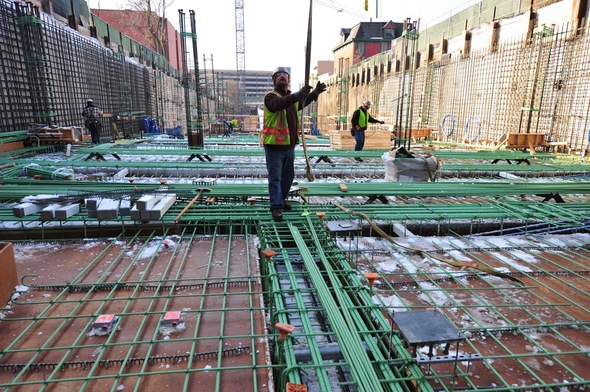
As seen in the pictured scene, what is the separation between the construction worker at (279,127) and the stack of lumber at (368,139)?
7.97 metres

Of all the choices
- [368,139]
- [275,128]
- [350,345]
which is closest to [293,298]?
[350,345]

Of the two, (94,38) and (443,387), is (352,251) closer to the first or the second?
(443,387)

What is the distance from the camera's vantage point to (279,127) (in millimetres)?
3682

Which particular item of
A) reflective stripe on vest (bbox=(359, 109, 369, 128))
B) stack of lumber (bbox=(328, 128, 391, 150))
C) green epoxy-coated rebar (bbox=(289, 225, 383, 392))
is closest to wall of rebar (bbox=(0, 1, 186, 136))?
stack of lumber (bbox=(328, 128, 391, 150))

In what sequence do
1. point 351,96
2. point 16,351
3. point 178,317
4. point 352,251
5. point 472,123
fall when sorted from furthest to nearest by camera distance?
point 351,96
point 472,123
point 352,251
point 178,317
point 16,351

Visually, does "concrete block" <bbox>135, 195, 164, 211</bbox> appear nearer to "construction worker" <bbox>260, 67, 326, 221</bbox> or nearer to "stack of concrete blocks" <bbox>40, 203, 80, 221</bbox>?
"stack of concrete blocks" <bbox>40, 203, 80, 221</bbox>

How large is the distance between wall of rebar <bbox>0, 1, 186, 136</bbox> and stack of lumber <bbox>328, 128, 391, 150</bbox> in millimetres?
8977

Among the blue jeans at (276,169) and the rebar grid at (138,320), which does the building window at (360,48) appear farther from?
the rebar grid at (138,320)

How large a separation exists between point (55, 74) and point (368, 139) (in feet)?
35.4

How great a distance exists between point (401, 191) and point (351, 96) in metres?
35.8

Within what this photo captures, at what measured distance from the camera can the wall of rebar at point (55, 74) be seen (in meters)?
10.2

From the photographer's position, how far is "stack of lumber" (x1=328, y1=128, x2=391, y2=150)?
11734 mm

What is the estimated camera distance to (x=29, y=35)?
1092cm

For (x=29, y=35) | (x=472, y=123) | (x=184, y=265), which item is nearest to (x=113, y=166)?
(x=184, y=265)
